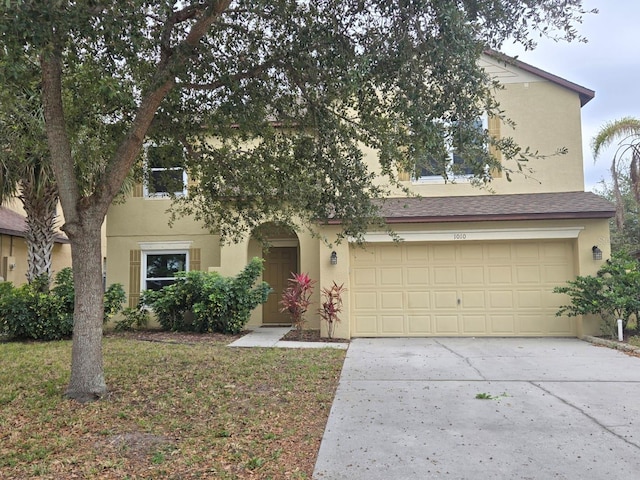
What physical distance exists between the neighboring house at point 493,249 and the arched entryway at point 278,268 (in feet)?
4.78

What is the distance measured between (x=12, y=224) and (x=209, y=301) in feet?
29.5

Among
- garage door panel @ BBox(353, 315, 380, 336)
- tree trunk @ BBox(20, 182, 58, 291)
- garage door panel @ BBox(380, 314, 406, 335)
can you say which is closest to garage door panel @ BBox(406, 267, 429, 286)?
A: garage door panel @ BBox(380, 314, 406, 335)

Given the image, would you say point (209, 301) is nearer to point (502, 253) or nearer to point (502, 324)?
point (502, 324)

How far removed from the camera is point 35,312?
10.7 m

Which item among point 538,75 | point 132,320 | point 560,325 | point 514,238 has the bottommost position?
point 560,325

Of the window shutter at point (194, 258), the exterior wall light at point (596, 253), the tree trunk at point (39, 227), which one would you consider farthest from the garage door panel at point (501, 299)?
the tree trunk at point (39, 227)

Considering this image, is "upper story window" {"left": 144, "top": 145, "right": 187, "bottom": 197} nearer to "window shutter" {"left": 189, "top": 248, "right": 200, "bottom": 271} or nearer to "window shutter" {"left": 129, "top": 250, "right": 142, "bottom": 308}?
"window shutter" {"left": 189, "top": 248, "right": 200, "bottom": 271}

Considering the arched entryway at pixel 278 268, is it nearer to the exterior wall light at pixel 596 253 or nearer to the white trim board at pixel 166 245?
the white trim board at pixel 166 245

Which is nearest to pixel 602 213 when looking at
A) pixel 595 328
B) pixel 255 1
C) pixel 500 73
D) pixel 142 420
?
pixel 595 328

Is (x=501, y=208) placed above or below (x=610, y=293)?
above

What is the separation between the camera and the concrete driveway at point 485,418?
4.08m

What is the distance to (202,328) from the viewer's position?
39.1 feet

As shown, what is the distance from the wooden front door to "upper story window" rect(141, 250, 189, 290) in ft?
8.10

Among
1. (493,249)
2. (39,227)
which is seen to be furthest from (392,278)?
(39,227)
